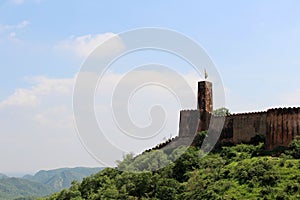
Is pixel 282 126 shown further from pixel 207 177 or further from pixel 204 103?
pixel 204 103

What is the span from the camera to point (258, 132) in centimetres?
3200

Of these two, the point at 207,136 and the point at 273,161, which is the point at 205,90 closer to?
the point at 207,136

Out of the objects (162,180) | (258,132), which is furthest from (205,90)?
(162,180)

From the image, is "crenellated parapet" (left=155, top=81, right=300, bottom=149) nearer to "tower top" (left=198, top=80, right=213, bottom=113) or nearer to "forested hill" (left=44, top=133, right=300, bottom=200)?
"tower top" (left=198, top=80, right=213, bottom=113)

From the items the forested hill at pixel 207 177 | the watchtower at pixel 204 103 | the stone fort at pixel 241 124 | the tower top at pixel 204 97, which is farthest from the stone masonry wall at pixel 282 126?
the tower top at pixel 204 97

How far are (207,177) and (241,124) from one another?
6327 millimetres

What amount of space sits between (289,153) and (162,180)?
298 inches

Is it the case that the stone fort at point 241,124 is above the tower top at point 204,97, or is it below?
below

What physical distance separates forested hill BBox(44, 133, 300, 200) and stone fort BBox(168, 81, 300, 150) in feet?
3.51

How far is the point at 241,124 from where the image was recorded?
32844 millimetres

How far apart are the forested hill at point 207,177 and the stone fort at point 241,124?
1.07 m

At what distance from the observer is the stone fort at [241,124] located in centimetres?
2945

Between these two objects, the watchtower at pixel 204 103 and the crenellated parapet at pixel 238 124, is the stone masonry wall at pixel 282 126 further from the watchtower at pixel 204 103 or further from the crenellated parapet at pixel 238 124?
the watchtower at pixel 204 103

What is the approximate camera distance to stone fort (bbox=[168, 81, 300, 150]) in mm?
29453
